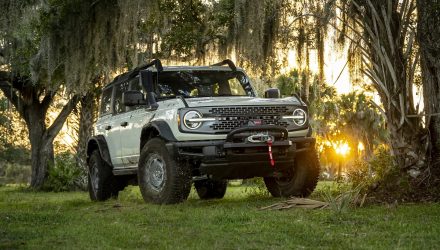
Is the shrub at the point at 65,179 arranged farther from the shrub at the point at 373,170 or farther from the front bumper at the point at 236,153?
the front bumper at the point at 236,153

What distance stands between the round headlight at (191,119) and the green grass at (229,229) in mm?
1207

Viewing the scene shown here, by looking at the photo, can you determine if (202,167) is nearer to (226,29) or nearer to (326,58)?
(326,58)

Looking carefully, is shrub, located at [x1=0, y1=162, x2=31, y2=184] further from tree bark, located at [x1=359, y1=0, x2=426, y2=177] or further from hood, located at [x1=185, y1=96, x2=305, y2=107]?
Result: tree bark, located at [x1=359, y1=0, x2=426, y2=177]

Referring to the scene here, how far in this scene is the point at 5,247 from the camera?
5.50m

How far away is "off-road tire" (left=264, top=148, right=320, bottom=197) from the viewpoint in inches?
400

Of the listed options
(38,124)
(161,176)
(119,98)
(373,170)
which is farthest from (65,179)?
(373,170)

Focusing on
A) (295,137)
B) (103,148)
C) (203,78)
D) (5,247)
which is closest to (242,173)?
(295,137)

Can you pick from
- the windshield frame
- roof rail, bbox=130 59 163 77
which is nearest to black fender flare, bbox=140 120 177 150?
the windshield frame

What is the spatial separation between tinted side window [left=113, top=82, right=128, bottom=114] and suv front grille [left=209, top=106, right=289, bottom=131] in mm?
2758

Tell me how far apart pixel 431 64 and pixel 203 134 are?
3347 mm

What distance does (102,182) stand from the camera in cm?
1191

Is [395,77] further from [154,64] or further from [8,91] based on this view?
[8,91]

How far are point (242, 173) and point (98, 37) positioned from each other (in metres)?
5.73

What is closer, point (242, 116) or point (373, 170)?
point (242, 116)
